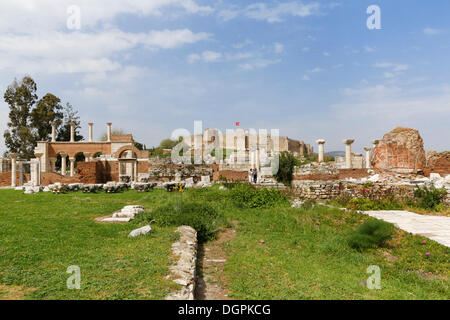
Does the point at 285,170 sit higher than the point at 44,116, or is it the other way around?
the point at 44,116

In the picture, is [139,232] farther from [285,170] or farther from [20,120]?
[20,120]

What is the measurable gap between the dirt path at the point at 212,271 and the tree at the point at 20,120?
3911cm

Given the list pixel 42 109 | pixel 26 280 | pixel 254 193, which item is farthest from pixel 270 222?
pixel 42 109

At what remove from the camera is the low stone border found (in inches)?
122

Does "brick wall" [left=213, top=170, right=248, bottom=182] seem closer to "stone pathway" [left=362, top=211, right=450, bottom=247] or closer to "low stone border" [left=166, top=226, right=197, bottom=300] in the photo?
"stone pathway" [left=362, top=211, right=450, bottom=247]

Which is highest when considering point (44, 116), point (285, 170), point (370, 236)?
point (44, 116)

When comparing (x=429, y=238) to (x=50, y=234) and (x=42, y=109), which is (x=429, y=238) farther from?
(x=42, y=109)

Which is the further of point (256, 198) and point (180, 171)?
point (180, 171)

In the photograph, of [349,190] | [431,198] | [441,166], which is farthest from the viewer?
[441,166]

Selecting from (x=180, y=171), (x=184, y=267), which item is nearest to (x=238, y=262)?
(x=184, y=267)

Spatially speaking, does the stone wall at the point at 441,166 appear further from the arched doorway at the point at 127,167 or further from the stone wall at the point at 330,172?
the arched doorway at the point at 127,167

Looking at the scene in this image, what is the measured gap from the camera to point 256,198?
10453 millimetres

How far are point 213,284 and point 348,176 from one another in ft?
55.2

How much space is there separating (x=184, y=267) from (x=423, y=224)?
7.06 meters
